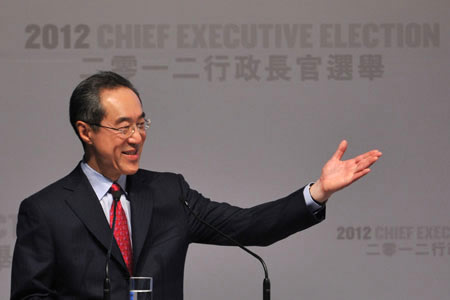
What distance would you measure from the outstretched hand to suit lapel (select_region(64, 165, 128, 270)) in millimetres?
651

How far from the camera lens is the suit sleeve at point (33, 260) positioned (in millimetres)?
2242

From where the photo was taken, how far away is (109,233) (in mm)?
2312

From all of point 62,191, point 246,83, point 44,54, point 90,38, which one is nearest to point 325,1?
point 246,83

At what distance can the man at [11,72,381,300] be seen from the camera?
229 centimetres

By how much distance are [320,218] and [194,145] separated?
1645 millimetres

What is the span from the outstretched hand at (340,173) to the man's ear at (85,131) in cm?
74

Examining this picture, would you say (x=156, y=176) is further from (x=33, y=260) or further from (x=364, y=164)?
(x=364, y=164)

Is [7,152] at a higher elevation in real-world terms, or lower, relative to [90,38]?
lower

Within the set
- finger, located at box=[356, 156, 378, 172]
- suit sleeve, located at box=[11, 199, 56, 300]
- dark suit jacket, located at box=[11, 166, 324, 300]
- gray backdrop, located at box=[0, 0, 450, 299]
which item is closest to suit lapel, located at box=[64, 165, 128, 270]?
dark suit jacket, located at box=[11, 166, 324, 300]

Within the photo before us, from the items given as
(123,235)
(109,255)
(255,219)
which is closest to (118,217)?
(123,235)

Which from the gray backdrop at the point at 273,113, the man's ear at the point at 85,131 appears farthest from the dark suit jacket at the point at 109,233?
the gray backdrop at the point at 273,113

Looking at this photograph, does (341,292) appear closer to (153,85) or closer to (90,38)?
(153,85)

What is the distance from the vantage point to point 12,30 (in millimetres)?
3922

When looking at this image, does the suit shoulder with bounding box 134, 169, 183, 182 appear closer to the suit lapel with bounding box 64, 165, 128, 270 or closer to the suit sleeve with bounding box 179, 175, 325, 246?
the suit sleeve with bounding box 179, 175, 325, 246
